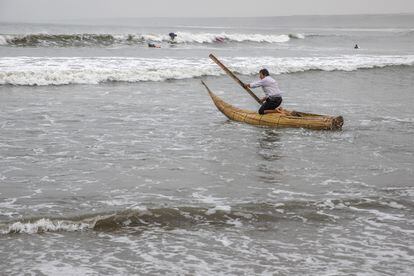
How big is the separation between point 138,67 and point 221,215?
19522 mm

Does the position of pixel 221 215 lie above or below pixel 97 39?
below

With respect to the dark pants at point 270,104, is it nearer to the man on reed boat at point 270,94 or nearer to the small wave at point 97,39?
the man on reed boat at point 270,94

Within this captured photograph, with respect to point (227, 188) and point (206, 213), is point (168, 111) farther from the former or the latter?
point (206, 213)

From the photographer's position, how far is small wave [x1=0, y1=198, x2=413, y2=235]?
6445 mm

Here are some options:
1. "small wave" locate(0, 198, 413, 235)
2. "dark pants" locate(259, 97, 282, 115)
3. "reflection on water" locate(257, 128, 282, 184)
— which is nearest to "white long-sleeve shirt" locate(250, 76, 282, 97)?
"dark pants" locate(259, 97, 282, 115)

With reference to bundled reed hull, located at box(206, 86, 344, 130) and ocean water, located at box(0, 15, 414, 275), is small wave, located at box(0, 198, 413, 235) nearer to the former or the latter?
ocean water, located at box(0, 15, 414, 275)

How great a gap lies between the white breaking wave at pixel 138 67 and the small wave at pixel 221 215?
1500 centimetres

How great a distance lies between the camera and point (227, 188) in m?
8.16

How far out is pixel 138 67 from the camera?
25.7 meters

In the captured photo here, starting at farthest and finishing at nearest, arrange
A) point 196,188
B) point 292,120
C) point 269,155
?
1. point 292,120
2. point 269,155
3. point 196,188

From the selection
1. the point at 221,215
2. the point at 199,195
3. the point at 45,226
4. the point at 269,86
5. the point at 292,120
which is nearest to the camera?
the point at 45,226

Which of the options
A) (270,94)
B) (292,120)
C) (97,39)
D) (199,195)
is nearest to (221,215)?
(199,195)

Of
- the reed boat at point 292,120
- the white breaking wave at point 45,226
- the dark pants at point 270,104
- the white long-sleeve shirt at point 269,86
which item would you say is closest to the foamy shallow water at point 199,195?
the white breaking wave at point 45,226

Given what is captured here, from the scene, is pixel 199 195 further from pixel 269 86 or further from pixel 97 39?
pixel 97 39
